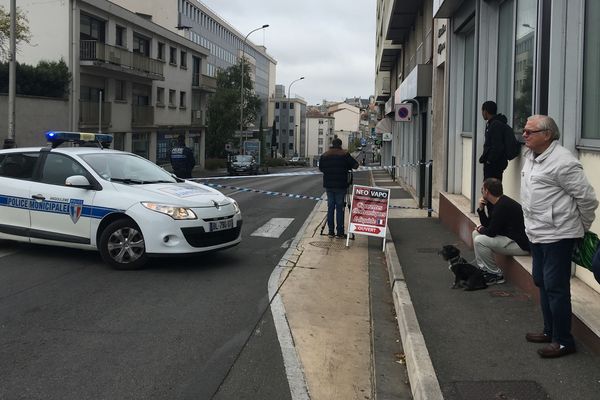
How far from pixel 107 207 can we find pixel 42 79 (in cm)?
2306

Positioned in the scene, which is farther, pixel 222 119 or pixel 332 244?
pixel 222 119

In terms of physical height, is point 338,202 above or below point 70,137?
below

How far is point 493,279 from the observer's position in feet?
21.8

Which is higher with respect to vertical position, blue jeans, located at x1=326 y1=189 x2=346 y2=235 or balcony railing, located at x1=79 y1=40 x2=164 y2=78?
balcony railing, located at x1=79 y1=40 x2=164 y2=78

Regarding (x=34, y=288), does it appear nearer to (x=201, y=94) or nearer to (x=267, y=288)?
(x=267, y=288)

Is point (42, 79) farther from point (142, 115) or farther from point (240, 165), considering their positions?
point (240, 165)

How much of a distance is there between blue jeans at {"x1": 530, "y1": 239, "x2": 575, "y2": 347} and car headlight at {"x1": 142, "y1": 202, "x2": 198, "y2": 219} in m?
4.40

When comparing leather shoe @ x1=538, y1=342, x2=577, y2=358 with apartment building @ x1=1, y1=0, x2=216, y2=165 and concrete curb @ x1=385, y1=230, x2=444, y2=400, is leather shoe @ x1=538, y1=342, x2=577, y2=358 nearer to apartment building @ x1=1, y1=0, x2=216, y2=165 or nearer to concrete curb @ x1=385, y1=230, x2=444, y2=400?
concrete curb @ x1=385, y1=230, x2=444, y2=400

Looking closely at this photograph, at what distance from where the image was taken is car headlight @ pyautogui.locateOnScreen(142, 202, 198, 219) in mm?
7457

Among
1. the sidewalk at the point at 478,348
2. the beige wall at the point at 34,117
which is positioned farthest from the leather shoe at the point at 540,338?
the beige wall at the point at 34,117

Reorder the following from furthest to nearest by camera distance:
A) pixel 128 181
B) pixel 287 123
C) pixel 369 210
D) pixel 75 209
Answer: pixel 287 123
pixel 369 210
pixel 128 181
pixel 75 209

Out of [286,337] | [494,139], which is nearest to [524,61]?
[494,139]

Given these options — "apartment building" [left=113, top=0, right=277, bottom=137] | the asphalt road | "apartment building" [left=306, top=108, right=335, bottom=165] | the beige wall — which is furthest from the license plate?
"apartment building" [left=306, top=108, right=335, bottom=165]

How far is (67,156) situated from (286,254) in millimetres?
3497
